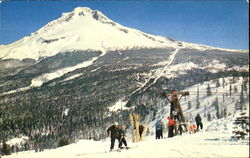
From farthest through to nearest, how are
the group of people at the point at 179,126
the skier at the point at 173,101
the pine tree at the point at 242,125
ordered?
the skier at the point at 173,101
the group of people at the point at 179,126
the pine tree at the point at 242,125

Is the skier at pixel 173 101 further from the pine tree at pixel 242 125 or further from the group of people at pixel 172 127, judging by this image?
the pine tree at pixel 242 125

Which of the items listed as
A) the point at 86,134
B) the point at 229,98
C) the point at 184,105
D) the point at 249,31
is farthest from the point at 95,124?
the point at 249,31

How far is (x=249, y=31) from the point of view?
591 inches

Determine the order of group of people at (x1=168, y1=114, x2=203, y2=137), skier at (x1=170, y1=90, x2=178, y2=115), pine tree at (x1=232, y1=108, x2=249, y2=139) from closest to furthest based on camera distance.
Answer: pine tree at (x1=232, y1=108, x2=249, y2=139) < group of people at (x1=168, y1=114, x2=203, y2=137) < skier at (x1=170, y1=90, x2=178, y2=115)

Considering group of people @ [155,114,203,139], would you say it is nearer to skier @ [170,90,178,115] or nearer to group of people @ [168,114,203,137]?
group of people @ [168,114,203,137]

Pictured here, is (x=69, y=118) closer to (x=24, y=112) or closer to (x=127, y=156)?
(x=24, y=112)

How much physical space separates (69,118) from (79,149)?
161354 millimetres

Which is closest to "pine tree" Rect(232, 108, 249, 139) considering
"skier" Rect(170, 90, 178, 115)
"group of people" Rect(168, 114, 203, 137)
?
"group of people" Rect(168, 114, 203, 137)

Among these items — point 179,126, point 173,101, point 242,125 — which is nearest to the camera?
point 242,125

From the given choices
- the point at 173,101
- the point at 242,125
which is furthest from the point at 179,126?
the point at 242,125

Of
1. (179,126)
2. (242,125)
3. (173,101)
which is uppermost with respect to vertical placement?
(173,101)

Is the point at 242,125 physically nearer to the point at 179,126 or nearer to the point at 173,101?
the point at 179,126

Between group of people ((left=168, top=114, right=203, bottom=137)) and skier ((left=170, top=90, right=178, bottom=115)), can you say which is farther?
skier ((left=170, top=90, right=178, bottom=115))

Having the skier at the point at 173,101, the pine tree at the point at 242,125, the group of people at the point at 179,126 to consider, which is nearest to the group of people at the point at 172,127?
the group of people at the point at 179,126
